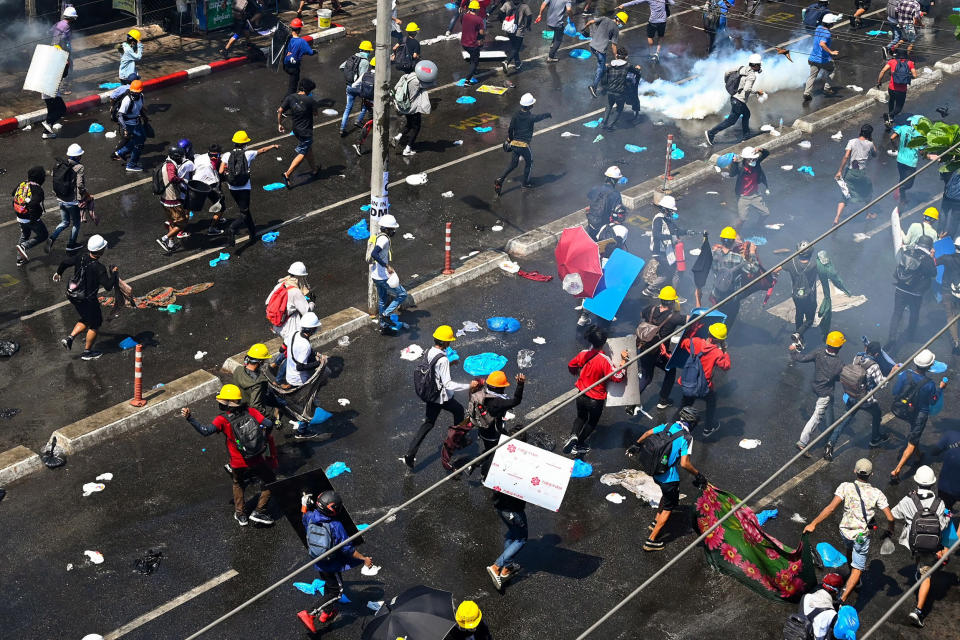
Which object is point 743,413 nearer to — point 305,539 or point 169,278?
point 305,539

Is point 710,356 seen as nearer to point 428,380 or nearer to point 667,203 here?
point 428,380

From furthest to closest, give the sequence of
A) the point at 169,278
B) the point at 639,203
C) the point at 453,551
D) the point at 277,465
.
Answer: the point at 639,203 → the point at 169,278 → the point at 277,465 → the point at 453,551

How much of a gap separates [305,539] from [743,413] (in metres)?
6.13

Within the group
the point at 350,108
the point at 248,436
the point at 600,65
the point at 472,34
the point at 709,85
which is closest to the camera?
the point at 248,436

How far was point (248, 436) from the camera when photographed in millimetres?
11094

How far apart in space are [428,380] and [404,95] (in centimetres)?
837

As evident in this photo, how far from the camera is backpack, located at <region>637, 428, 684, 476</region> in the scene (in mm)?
11000

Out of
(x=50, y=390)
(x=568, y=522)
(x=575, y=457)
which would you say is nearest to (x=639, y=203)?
(x=575, y=457)

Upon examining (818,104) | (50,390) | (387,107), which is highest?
(387,107)

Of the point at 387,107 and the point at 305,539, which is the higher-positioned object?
the point at 387,107

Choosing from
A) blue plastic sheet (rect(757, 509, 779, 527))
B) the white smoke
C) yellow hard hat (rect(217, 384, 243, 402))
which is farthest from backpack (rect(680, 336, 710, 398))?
the white smoke

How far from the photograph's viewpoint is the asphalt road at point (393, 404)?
1076cm

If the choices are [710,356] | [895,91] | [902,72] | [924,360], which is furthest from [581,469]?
[895,91]

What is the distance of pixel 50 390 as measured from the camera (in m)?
13.7
